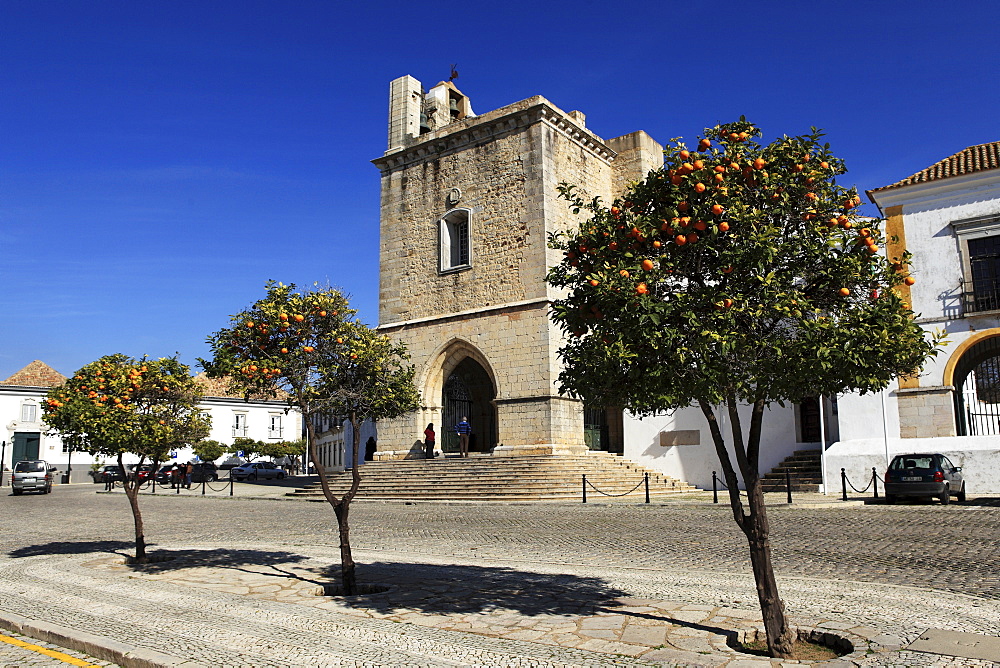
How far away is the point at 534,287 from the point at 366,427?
1096cm

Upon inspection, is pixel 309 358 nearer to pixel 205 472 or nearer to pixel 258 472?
pixel 205 472

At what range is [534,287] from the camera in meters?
26.4

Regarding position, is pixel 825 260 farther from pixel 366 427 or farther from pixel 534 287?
pixel 366 427

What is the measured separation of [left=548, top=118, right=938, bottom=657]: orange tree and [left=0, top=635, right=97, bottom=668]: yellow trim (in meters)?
4.04

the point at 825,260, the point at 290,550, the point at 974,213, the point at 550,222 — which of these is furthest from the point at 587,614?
the point at 550,222

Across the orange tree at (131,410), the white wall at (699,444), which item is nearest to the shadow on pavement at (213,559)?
the orange tree at (131,410)

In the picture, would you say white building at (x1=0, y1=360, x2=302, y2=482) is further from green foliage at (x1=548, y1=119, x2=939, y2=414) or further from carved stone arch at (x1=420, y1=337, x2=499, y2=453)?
green foliage at (x1=548, y1=119, x2=939, y2=414)

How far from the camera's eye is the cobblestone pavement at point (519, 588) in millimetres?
5637

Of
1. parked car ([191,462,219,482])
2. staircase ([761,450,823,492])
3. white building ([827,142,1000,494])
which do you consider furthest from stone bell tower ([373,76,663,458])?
parked car ([191,462,219,482])

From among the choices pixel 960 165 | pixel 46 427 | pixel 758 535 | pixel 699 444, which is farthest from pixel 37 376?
pixel 758 535

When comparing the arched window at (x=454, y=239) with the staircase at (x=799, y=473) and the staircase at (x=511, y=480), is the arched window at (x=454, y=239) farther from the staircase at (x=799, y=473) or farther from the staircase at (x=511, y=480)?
the staircase at (x=799, y=473)

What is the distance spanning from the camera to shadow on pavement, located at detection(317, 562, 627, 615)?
6910 millimetres

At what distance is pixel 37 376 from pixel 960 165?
55394 millimetres

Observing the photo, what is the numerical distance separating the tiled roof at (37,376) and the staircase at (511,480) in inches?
1428
